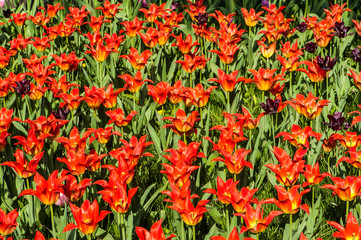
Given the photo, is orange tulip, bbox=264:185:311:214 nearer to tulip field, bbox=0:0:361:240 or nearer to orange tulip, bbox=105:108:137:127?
tulip field, bbox=0:0:361:240

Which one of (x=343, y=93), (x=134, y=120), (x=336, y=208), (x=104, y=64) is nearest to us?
(x=336, y=208)

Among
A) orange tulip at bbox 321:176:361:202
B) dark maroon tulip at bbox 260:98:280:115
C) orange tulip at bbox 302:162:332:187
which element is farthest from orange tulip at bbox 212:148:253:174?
dark maroon tulip at bbox 260:98:280:115

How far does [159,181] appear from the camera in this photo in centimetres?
285

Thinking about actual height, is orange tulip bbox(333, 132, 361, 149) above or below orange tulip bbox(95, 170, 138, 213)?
below

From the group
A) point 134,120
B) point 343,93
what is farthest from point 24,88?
point 343,93

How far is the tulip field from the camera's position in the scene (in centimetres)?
204

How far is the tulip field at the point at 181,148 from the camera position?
2043 millimetres

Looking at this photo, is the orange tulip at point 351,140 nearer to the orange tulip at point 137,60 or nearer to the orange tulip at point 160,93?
the orange tulip at point 160,93

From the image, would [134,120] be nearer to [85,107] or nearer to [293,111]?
[85,107]

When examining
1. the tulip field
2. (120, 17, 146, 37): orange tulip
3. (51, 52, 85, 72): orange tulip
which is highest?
(120, 17, 146, 37): orange tulip

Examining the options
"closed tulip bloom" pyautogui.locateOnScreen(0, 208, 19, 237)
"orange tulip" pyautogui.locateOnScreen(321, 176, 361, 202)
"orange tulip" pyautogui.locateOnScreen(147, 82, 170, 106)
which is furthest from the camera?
"orange tulip" pyautogui.locateOnScreen(147, 82, 170, 106)

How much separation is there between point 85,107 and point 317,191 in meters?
1.72

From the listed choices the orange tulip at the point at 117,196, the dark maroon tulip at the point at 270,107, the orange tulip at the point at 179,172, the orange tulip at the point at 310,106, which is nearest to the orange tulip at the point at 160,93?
the dark maroon tulip at the point at 270,107

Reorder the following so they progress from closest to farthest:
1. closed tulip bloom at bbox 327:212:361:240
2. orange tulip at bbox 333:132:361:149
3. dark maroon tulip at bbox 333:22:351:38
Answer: closed tulip bloom at bbox 327:212:361:240, orange tulip at bbox 333:132:361:149, dark maroon tulip at bbox 333:22:351:38
